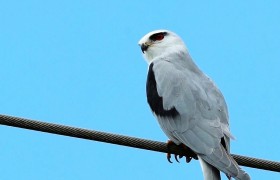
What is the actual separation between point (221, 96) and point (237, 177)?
4.66 feet

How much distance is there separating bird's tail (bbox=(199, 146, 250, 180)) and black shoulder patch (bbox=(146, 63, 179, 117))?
67 centimetres

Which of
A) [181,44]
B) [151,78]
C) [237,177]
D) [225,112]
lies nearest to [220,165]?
[237,177]

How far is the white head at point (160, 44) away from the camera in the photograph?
28.0 feet

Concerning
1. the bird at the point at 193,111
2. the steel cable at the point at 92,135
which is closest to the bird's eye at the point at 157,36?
the bird at the point at 193,111

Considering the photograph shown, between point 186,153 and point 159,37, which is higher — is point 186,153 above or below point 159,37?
below

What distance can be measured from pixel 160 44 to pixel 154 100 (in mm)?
1413

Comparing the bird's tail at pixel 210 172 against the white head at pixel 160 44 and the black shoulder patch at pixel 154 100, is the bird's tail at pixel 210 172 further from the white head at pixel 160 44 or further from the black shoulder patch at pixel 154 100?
the white head at pixel 160 44

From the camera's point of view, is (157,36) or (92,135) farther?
(157,36)

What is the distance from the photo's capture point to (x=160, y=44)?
870 cm

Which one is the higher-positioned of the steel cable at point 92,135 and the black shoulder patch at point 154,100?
the steel cable at point 92,135

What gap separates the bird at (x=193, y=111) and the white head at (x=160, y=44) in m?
0.44

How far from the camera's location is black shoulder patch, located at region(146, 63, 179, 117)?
7184mm

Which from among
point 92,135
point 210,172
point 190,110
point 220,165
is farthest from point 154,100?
point 92,135

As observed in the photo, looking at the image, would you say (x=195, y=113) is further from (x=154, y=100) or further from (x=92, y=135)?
(x=92, y=135)
